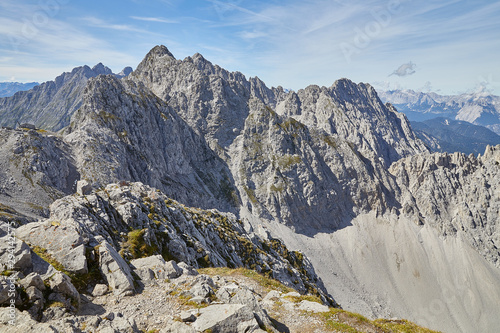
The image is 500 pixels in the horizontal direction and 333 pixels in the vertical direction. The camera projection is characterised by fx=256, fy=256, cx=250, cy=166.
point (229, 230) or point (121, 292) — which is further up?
point (121, 292)

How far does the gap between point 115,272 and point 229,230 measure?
161 ft

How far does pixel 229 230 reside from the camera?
229ft

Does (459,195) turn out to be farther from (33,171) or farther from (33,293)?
(33,171)

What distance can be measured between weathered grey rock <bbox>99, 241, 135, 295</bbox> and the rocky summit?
0.11m

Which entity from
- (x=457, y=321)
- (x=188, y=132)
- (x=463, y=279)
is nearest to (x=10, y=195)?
(x=188, y=132)

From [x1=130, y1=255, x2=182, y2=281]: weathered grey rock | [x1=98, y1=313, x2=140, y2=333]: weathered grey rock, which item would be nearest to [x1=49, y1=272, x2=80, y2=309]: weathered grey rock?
[x1=98, y1=313, x2=140, y2=333]: weathered grey rock

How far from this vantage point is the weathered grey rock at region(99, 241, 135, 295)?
68.0 ft

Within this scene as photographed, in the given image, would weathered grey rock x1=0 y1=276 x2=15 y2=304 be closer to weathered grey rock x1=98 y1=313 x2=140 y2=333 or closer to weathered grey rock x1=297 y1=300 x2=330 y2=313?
weathered grey rock x1=98 y1=313 x2=140 y2=333

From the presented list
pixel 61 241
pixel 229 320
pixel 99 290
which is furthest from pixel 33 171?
pixel 229 320

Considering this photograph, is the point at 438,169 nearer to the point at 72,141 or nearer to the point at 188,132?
the point at 188,132

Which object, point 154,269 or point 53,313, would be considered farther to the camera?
point 154,269

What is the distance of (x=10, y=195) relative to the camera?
260 feet

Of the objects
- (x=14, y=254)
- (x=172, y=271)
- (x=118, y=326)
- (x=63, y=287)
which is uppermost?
(x=14, y=254)

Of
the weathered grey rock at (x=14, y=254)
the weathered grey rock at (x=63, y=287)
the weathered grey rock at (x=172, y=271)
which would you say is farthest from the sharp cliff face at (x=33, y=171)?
the weathered grey rock at (x=63, y=287)
